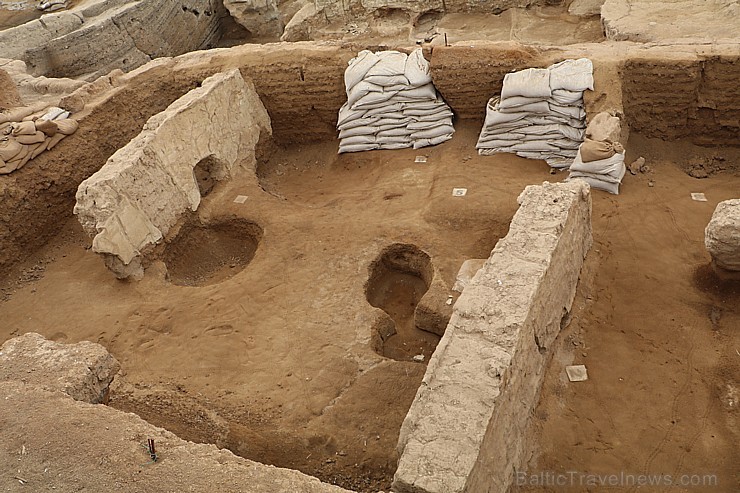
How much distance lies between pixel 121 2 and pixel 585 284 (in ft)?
42.9

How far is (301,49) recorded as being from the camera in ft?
28.3

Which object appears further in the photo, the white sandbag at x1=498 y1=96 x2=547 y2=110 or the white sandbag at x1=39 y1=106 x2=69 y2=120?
the white sandbag at x1=39 y1=106 x2=69 y2=120

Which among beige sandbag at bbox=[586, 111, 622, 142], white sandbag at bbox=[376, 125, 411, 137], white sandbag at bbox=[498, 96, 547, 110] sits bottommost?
white sandbag at bbox=[376, 125, 411, 137]

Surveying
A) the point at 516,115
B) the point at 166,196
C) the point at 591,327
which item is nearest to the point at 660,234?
the point at 591,327

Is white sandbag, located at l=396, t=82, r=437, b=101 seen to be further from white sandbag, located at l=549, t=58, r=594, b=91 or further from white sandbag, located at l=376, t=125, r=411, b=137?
white sandbag, located at l=549, t=58, r=594, b=91

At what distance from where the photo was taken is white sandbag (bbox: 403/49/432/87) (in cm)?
792

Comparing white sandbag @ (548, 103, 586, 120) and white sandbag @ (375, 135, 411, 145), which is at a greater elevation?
white sandbag @ (548, 103, 586, 120)

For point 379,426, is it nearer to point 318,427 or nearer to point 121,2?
point 318,427

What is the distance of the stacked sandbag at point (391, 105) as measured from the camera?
7.97 m

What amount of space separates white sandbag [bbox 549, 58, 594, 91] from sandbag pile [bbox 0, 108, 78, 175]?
6336 millimetres

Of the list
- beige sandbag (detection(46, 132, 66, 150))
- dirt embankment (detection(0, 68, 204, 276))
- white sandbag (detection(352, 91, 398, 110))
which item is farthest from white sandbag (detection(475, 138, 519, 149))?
beige sandbag (detection(46, 132, 66, 150))

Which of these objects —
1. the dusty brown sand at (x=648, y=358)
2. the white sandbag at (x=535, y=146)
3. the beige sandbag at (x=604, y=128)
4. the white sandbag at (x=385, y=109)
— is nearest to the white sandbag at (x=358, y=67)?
the white sandbag at (x=385, y=109)

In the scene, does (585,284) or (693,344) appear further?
(585,284)

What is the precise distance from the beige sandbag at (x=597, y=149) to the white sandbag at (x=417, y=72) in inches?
93.5
